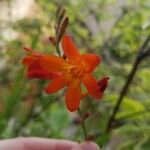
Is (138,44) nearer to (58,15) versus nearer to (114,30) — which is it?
(114,30)

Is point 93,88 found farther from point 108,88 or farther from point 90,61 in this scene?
point 108,88

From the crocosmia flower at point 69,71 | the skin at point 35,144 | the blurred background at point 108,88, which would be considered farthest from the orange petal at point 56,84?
the blurred background at point 108,88

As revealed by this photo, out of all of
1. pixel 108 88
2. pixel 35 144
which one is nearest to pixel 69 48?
pixel 35 144

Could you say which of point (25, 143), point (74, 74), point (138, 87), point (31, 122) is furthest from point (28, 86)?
point (74, 74)

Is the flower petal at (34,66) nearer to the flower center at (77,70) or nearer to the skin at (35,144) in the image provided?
the flower center at (77,70)

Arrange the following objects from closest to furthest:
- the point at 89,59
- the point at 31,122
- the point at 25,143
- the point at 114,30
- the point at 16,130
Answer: the point at 89,59 < the point at 25,143 < the point at 16,130 < the point at 31,122 < the point at 114,30
